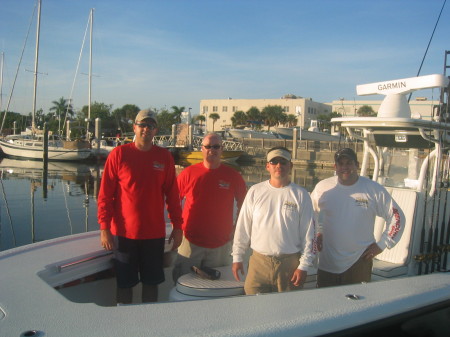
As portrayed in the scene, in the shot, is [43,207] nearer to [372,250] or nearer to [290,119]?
[372,250]

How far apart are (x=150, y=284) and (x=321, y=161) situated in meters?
31.7

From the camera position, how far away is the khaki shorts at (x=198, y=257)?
3.64 meters

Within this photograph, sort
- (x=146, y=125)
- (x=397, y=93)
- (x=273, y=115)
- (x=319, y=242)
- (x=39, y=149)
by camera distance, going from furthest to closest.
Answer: (x=273, y=115) < (x=39, y=149) < (x=397, y=93) < (x=319, y=242) < (x=146, y=125)

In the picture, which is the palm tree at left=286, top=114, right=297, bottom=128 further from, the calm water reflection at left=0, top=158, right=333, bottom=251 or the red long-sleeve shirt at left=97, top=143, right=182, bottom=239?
the red long-sleeve shirt at left=97, top=143, right=182, bottom=239

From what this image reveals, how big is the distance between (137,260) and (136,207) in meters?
0.43

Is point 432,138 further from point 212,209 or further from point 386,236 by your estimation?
point 212,209

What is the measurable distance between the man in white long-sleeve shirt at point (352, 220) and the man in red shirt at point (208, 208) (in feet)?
2.56

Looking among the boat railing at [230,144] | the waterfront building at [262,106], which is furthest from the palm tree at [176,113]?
the boat railing at [230,144]

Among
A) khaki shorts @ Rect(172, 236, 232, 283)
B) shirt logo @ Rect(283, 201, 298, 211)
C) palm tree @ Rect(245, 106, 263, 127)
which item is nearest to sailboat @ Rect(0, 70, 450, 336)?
khaki shorts @ Rect(172, 236, 232, 283)

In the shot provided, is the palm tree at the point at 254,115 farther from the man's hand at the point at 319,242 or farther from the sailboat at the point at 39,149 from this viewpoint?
the man's hand at the point at 319,242

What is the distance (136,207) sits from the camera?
10.4 ft

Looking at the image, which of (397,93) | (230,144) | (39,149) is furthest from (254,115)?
(397,93)

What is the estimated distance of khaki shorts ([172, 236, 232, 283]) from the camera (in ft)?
11.9

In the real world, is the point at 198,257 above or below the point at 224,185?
below
